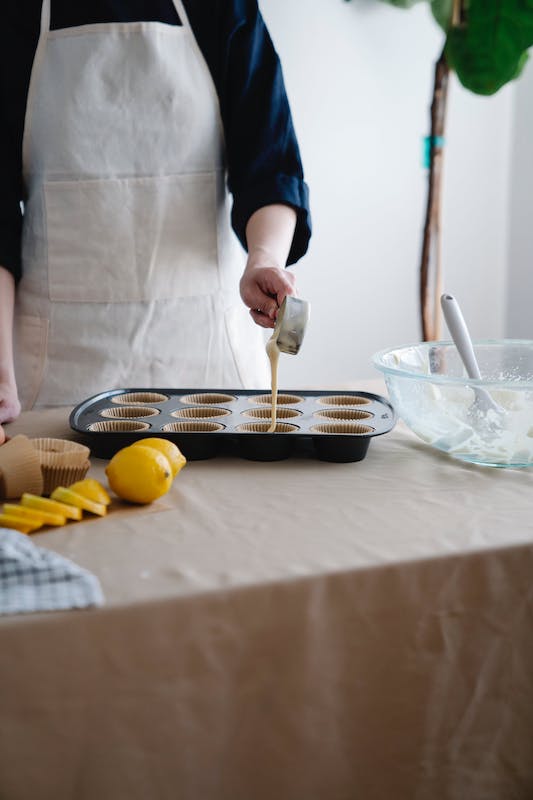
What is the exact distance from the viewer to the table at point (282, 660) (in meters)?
0.58

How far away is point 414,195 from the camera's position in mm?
2623

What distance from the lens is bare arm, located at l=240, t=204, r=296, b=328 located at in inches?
40.3

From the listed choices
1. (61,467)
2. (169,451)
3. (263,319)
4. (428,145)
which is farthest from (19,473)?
(428,145)

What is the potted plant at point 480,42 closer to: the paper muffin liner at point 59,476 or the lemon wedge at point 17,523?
the paper muffin liner at point 59,476

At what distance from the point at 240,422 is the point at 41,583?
386 millimetres

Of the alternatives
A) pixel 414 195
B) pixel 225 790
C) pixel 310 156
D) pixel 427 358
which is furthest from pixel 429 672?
pixel 414 195

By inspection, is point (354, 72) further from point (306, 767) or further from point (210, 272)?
point (306, 767)

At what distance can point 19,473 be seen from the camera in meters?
0.78

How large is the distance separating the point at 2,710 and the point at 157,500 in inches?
10.8

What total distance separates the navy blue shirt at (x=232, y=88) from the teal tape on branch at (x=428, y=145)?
99cm

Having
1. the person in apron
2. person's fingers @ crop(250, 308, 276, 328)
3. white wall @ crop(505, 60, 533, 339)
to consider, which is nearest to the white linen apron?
the person in apron

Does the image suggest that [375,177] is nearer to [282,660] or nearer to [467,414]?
[467,414]

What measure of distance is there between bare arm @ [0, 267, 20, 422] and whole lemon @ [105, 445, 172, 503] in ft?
1.22

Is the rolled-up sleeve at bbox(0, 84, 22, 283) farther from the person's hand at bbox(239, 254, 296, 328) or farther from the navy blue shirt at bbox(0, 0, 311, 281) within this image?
the person's hand at bbox(239, 254, 296, 328)
